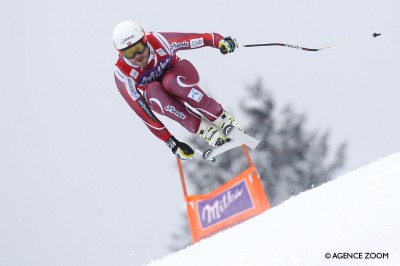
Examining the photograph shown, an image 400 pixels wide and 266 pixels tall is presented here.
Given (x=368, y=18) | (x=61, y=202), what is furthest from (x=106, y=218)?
(x=368, y=18)

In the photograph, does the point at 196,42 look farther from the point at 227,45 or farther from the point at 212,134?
the point at 212,134

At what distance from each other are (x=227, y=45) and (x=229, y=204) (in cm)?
285

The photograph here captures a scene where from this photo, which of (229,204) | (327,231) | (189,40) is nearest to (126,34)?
(189,40)

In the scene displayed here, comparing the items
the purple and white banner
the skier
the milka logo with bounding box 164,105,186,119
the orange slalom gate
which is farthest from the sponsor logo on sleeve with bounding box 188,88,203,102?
the purple and white banner

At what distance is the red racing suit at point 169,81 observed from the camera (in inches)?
270

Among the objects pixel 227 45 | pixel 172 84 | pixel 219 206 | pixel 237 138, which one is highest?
pixel 227 45

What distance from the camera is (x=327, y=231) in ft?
16.8

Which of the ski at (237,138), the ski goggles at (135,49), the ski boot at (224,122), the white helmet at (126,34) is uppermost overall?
the white helmet at (126,34)

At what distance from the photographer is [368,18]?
136 meters

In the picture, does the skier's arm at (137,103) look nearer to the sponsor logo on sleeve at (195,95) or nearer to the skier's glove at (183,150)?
the skier's glove at (183,150)

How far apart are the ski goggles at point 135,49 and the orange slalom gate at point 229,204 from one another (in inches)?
90.6

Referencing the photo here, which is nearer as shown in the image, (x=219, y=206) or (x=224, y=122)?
(x=224, y=122)

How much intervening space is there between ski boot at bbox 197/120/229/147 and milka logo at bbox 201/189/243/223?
1829 millimetres

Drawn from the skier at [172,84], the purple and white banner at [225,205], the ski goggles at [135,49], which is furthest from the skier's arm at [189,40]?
the purple and white banner at [225,205]
